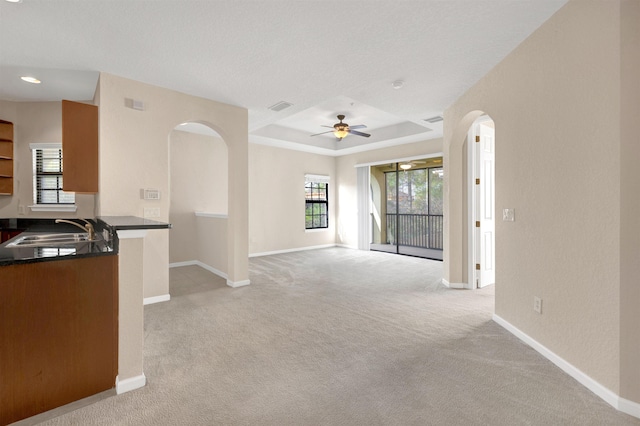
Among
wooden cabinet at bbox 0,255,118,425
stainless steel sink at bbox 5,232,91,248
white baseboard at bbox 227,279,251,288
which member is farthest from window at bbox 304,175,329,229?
wooden cabinet at bbox 0,255,118,425

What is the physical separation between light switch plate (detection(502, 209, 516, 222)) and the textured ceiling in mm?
1455

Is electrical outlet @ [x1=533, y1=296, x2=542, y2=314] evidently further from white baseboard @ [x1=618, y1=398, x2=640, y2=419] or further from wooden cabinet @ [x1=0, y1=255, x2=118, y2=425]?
wooden cabinet @ [x1=0, y1=255, x2=118, y2=425]

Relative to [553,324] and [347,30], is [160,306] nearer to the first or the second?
[347,30]

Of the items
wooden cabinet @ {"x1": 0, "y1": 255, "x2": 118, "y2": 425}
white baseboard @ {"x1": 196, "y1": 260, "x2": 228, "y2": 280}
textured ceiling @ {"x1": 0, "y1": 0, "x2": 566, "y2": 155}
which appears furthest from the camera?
white baseboard @ {"x1": 196, "y1": 260, "x2": 228, "y2": 280}

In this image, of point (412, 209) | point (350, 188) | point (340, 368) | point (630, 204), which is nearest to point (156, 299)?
point (340, 368)

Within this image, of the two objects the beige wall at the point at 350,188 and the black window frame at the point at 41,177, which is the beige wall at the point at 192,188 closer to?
the black window frame at the point at 41,177

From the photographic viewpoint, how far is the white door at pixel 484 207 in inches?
157

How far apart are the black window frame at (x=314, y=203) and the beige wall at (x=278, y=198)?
202mm

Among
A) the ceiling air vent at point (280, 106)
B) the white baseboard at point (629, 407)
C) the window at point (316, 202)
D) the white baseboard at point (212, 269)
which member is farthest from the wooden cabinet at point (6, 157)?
the white baseboard at point (629, 407)

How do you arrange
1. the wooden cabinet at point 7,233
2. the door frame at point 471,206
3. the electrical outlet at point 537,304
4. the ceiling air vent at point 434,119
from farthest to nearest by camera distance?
the ceiling air vent at point 434,119, the door frame at point 471,206, the wooden cabinet at point 7,233, the electrical outlet at point 537,304

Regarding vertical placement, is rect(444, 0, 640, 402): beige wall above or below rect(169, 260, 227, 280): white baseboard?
above

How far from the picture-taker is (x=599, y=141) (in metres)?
1.81

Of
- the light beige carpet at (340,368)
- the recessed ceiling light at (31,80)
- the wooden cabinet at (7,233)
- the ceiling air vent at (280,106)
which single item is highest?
the recessed ceiling light at (31,80)

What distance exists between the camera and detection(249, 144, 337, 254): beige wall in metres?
6.64
